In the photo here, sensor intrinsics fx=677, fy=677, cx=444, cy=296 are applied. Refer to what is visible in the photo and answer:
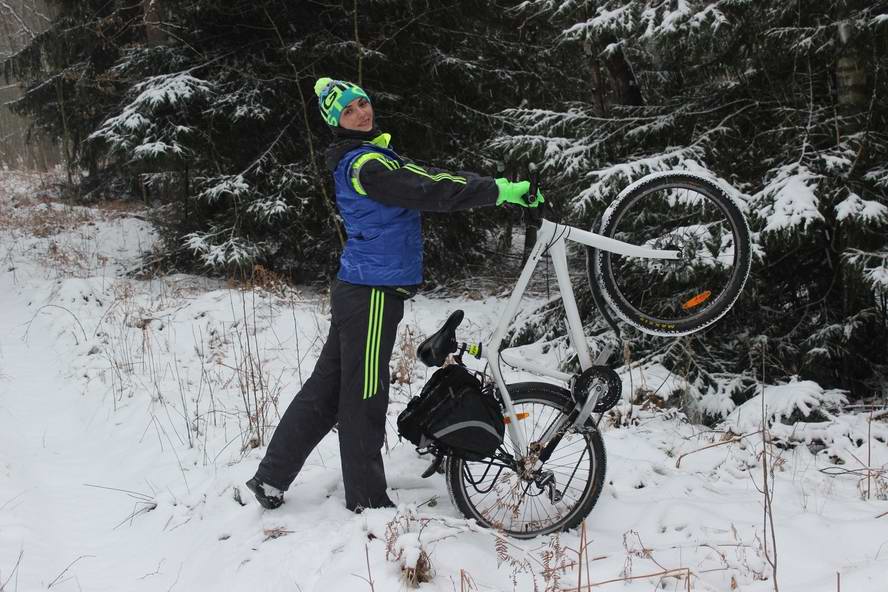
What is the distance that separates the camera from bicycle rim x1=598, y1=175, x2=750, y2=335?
3410 millimetres

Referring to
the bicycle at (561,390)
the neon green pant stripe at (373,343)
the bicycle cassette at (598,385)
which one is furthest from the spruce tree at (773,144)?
the neon green pant stripe at (373,343)

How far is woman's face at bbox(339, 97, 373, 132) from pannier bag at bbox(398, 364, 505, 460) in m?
1.25

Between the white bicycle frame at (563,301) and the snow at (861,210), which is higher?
the snow at (861,210)

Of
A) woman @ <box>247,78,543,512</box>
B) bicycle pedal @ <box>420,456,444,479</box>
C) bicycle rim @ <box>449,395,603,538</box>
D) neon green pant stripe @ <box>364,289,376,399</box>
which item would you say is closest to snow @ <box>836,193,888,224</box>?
bicycle rim @ <box>449,395,603,538</box>

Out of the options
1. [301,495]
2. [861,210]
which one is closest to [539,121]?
[861,210]

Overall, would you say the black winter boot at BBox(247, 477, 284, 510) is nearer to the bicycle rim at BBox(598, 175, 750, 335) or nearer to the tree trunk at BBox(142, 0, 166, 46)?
the bicycle rim at BBox(598, 175, 750, 335)

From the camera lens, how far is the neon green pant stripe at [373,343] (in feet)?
10.7

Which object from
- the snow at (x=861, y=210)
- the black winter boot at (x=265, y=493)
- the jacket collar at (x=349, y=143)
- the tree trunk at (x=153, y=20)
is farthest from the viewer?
the tree trunk at (x=153, y=20)

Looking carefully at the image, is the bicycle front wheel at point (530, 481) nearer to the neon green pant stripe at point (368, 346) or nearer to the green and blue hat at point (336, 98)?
the neon green pant stripe at point (368, 346)

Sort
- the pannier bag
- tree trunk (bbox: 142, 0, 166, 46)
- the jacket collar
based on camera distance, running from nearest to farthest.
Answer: the jacket collar
the pannier bag
tree trunk (bbox: 142, 0, 166, 46)

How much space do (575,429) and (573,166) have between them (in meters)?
2.95

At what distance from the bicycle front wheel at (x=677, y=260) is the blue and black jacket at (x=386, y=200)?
0.85 m

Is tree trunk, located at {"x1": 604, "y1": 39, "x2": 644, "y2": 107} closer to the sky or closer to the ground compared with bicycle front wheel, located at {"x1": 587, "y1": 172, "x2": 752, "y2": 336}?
closer to the sky

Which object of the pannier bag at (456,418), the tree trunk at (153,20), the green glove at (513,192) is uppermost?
the tree trunk at (153,20)
